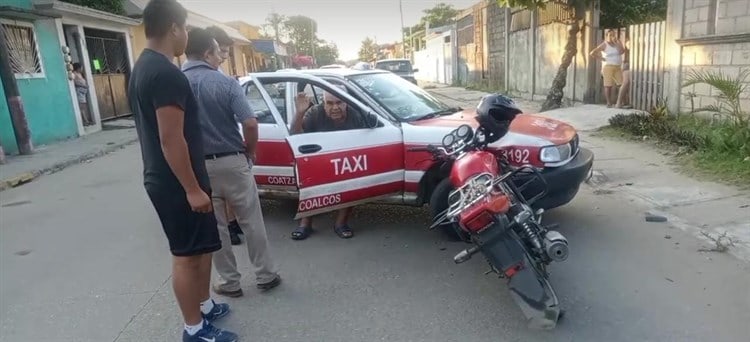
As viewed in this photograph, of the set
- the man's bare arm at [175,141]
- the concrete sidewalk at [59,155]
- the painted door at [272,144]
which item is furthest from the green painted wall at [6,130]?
the man's bare arm at [175,141]

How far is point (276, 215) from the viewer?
18.1 ft

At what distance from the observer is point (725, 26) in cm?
742

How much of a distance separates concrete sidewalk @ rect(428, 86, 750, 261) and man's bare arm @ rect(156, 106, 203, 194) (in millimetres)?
3831

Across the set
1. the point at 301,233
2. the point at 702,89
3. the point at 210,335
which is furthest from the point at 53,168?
the point at 702,89

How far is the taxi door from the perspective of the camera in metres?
4.25

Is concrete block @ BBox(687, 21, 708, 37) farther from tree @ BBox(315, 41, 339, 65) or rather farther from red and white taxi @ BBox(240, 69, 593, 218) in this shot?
tree @ BBox(315, 41, 339, 65)

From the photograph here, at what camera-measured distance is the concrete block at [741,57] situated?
7031mm

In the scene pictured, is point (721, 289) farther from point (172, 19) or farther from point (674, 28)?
point (674, 28)

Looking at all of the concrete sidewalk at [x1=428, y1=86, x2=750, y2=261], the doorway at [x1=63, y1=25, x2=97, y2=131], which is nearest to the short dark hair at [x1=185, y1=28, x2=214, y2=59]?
the concrete sidewalk at [x1=428, y1=86, x2=750, y2=261]

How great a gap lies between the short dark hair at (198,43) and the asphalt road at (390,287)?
1706mm

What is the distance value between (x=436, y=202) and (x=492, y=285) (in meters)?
0.89

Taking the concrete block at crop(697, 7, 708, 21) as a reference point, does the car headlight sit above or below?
below

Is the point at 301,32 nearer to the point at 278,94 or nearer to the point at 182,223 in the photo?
the point at 278,94

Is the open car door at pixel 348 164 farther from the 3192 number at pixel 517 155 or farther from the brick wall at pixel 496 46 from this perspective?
the brick wall at pixel 496 46
